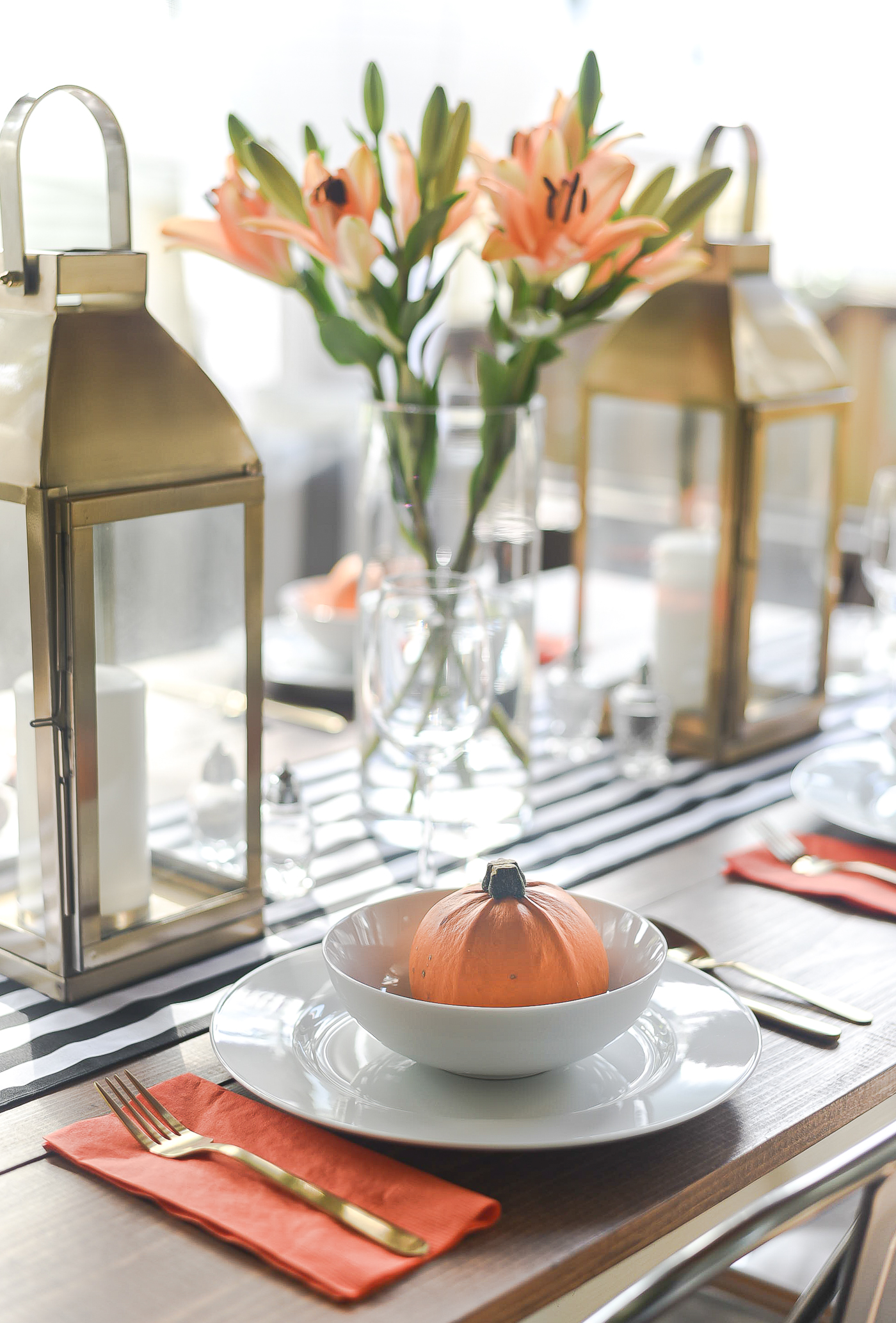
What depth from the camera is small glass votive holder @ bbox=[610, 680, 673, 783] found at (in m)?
1.17

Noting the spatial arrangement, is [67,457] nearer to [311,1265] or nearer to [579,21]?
[311,1265]

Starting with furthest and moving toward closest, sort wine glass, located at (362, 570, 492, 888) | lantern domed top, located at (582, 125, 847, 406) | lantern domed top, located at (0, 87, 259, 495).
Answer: lantern domed top, located at (582, 125, 847, 406) → wine glass, located at (362, 570, 492, 888) → lantern domed top, located at (0, 87, 259, 495)

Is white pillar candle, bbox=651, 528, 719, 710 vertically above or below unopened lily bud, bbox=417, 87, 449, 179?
below

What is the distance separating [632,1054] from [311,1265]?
7.9 inches

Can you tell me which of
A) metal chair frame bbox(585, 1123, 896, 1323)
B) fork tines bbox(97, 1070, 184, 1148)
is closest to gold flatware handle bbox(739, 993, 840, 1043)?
metal chair frame bbox(585, 1123, 896, 1323)

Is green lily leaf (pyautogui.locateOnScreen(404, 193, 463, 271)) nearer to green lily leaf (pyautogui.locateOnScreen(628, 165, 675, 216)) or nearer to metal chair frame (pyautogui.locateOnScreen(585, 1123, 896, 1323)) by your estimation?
green lily leaf (pyautogui.locateOnScreen(628, 165, 675, 216))

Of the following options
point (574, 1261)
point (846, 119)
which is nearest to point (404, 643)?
point (574, 1261)

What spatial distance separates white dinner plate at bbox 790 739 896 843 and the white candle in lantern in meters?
0.52

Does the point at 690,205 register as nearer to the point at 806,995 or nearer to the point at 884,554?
the point at 884,554

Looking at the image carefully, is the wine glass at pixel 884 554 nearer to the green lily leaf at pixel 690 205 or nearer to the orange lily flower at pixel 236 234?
the green lily leaf at pixel 690 205

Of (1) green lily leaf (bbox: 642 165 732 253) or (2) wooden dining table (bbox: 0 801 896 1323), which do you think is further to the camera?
(1) green lily leaf (bbox: 642 165 732 253)

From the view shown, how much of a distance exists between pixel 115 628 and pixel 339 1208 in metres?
0.34

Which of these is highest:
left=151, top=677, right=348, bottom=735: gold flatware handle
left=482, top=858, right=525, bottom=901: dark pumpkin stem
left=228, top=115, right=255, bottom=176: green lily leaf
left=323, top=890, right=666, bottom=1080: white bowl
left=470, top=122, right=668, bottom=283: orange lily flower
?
left=228, top=115, right=255, bottom=176: green lily leaf

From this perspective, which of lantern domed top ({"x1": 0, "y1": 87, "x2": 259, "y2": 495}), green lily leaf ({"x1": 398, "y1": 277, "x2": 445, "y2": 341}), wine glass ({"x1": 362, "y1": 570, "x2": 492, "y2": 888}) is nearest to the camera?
lantern domed top ({"x1": 0, "y1": 87, "x2": 259, "y2": 495})
